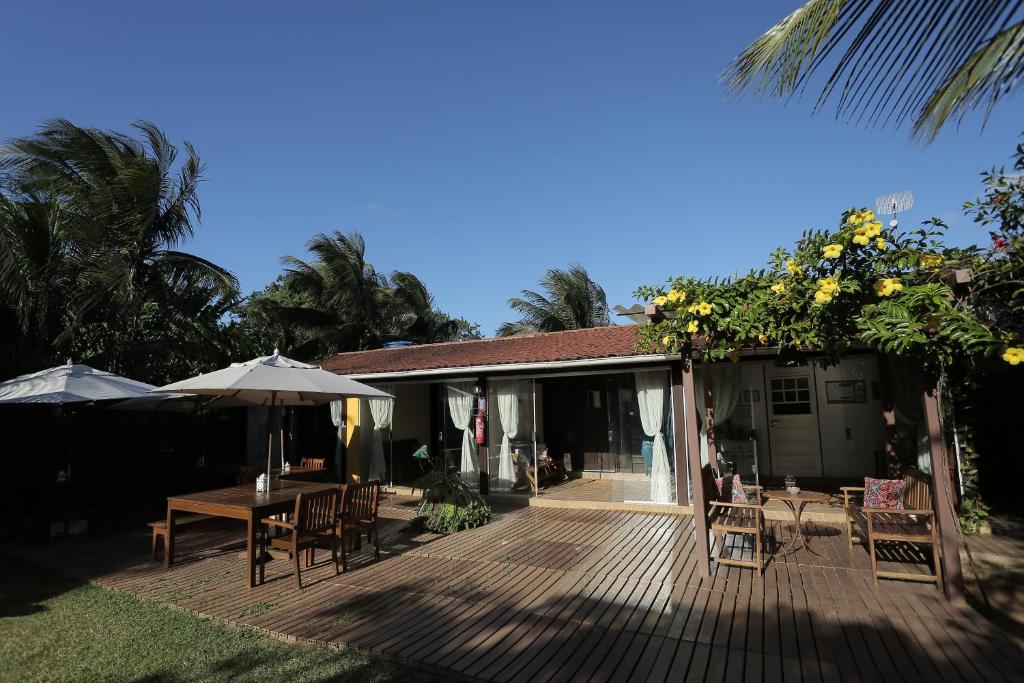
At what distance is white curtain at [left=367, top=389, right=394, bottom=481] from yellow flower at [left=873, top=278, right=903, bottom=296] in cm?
880

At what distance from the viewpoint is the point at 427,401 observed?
41.5ft

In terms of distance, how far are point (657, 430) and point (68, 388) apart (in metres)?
8.50

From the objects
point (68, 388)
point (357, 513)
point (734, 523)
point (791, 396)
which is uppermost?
point (68, 388)

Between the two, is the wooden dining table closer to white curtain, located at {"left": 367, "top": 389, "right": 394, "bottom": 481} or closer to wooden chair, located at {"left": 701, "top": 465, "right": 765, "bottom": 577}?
A: wooden chair, located at {"left": 701, "top": 465, "right": 765, "bottom": 577}

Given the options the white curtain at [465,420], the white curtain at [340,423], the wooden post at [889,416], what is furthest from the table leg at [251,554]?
the wooden post at [889,416]

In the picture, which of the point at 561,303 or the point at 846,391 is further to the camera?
the point at 561,303

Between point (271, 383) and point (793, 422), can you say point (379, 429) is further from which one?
point (793, 422)

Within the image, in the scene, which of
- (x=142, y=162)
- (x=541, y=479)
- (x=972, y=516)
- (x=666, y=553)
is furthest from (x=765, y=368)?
(x=142, y=162)

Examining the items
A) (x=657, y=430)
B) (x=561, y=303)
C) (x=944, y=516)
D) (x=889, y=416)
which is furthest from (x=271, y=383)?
(x=561, y=303)

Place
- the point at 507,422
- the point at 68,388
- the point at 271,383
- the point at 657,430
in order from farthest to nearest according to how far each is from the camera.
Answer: the point at 507,422, the point at 657,430, the point at 68,388, the point at 271,383

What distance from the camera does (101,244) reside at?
9867mm

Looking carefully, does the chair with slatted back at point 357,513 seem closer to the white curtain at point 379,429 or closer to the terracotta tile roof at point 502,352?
the terracotta tile roof at point 502,352

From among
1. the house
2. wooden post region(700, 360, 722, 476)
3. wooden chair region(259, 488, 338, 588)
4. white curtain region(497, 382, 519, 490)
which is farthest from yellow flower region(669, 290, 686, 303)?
white curtain region(497, 382, 519, 490)

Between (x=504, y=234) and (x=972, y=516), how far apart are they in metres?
13.8
